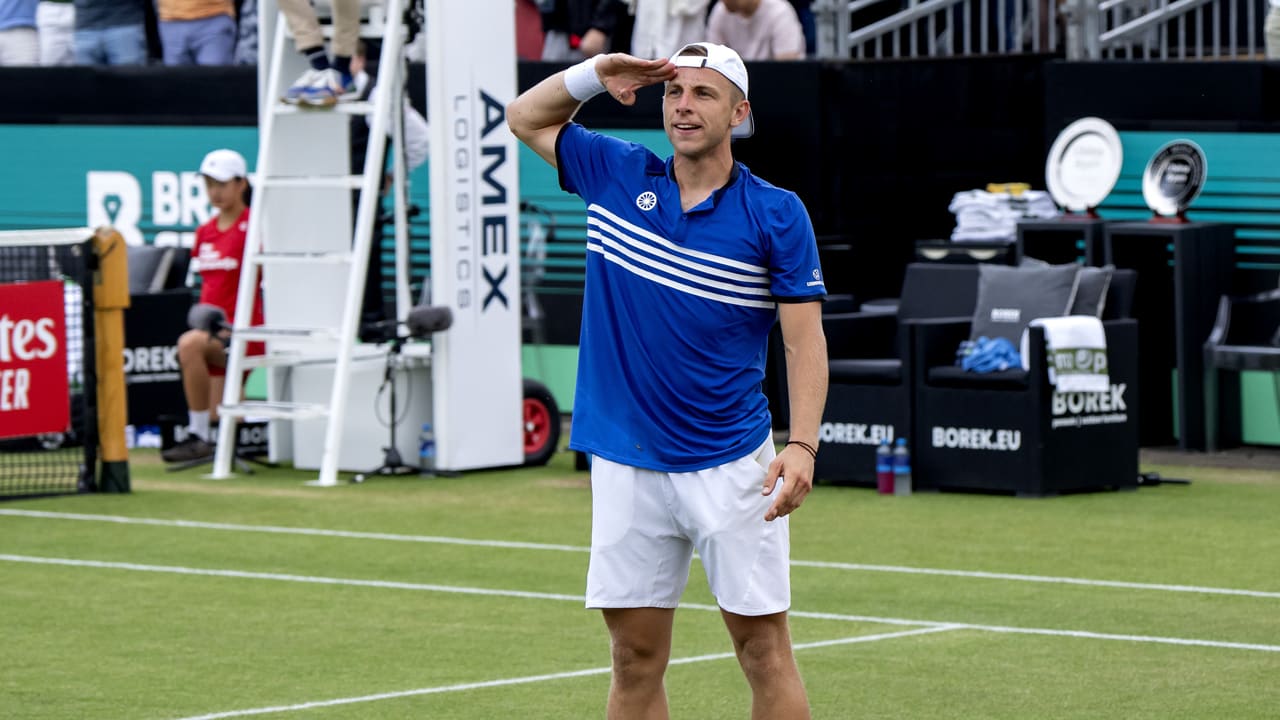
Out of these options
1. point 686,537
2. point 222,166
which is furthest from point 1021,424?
point 686,537

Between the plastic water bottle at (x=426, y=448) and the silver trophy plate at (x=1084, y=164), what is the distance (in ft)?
15.2

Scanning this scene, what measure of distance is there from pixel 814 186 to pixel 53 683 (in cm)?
1031

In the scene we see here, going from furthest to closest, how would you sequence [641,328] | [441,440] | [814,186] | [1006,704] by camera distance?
1. [814,186]
2. [441,440]
3. [1006,704]
4. [641,328]

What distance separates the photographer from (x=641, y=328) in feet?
19.1

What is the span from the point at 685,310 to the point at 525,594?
14.8ft

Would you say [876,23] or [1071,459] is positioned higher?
[876,23]

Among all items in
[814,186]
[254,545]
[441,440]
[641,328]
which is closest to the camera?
[641,328]

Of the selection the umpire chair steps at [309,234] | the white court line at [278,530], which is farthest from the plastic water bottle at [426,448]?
the white court line at [278,530]

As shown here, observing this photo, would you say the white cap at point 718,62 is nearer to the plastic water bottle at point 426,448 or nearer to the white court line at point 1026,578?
the white court line at point 1026,578

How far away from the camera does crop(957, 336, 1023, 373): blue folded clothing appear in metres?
13.5

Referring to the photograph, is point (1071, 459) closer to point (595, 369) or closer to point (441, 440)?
point (441, 440)

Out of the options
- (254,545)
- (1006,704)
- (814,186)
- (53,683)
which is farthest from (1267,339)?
(53,683)

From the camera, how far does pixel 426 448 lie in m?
14.6

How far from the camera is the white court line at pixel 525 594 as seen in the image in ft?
29.1
